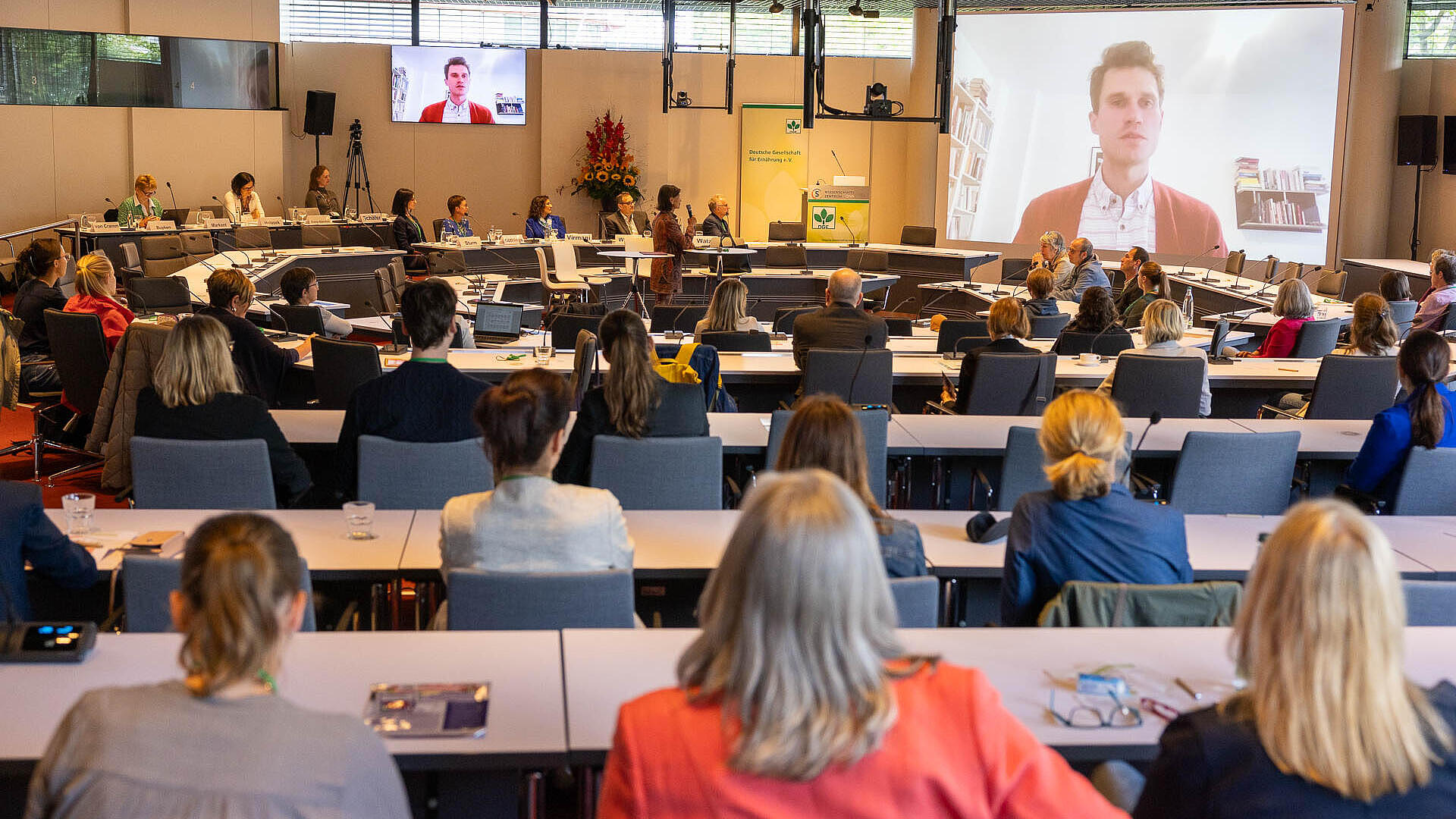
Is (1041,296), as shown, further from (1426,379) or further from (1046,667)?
(1046,667)

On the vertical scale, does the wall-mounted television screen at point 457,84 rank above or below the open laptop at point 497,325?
above

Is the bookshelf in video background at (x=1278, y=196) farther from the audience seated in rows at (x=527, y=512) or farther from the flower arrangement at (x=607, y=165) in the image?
the audience seated in rows at (x=527, y=512)

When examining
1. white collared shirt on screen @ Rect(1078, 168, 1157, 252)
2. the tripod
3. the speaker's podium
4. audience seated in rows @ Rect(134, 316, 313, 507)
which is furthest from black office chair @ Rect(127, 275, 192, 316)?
white collared shirt on screen @ Rect(1078, 168, 1157, 252)

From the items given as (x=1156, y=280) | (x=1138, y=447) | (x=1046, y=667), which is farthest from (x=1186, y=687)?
(x=1156, y=280)

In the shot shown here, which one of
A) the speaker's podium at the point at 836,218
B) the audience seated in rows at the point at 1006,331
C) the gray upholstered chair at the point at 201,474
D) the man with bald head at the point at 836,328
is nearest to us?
the gray upholstered chair at the point at 201,474

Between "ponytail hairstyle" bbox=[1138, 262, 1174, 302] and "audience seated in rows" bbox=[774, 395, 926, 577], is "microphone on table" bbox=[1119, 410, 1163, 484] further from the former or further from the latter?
"ponytail hairstyle" bbox=[1138, 262, 1174, 302]

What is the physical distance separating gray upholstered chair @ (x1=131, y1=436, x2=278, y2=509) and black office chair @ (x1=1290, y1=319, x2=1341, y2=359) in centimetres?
582

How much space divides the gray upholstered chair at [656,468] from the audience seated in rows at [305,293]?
3493 mm

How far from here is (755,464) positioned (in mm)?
5105

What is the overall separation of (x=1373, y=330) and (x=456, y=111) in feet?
37.2

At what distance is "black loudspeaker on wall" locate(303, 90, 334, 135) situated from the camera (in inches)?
549

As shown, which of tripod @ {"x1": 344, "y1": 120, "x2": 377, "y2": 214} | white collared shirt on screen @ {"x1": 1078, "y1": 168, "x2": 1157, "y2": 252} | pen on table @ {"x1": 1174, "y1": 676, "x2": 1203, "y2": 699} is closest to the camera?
pen on table @ {"x1": 1174, "y1": 676, "x2": 1203, "y2": 699}

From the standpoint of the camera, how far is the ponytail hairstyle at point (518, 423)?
2.68 m

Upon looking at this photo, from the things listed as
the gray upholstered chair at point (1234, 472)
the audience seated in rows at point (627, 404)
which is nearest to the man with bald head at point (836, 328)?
the audience seated in rows at point (627, 404)
